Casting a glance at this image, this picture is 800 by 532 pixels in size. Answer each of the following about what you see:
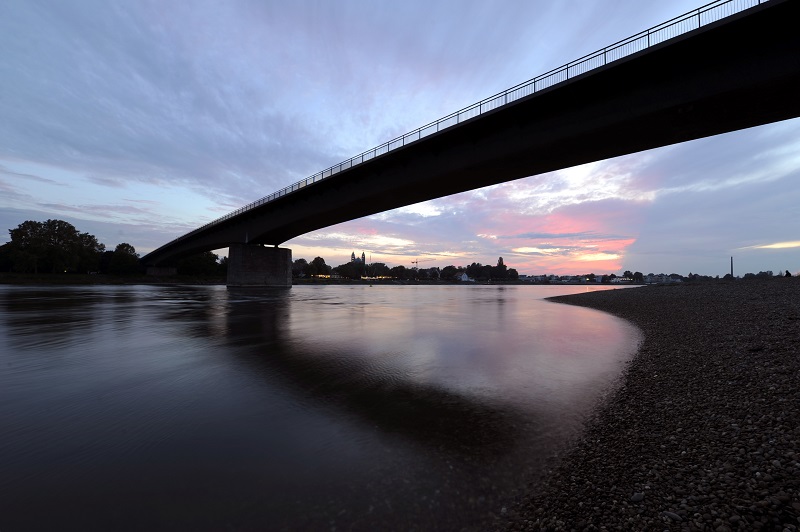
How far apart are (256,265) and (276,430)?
6989 cm

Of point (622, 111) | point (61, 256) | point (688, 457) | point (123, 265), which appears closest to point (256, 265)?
point (622, 111)

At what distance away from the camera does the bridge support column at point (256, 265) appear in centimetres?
6825

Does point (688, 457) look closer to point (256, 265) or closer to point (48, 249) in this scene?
point (256, 265)

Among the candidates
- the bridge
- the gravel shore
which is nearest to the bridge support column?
the bridge

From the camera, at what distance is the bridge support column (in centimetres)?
6825

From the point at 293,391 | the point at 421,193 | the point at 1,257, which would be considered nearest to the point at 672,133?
the point at 421,193

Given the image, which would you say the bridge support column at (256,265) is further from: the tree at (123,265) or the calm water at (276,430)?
the tree at (123,265)

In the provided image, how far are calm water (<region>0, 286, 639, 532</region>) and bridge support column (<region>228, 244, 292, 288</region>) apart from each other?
56.8 meters

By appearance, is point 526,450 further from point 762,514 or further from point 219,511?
point 219,511

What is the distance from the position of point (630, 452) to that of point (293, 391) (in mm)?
7301

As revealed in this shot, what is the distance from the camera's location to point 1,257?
11362cm

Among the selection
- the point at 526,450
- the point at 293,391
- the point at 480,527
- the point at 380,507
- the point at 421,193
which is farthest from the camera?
the point at 421,193

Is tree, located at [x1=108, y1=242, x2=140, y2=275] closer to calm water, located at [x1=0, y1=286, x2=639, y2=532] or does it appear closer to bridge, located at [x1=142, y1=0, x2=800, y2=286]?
bridge, located at [x1=142, y1=0, x2=800, y2=286]

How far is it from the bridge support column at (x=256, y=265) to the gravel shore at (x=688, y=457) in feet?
231
